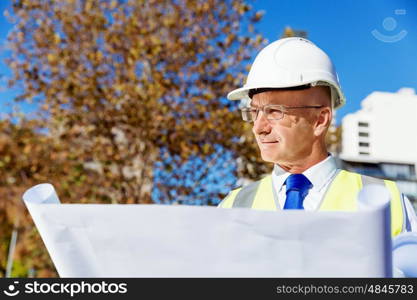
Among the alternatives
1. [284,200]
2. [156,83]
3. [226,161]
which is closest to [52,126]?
[156,83]

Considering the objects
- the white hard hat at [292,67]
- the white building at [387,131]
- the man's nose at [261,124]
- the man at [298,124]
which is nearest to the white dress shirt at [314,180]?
the man at [298,124]

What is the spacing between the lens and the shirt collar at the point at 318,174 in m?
2.23

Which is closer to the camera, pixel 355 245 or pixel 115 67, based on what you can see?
pixel 355 245

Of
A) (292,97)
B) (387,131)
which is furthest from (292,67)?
(387,131)

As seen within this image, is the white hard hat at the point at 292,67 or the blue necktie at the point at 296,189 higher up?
the white hard hat at the point at 292,67

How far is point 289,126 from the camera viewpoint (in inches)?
88.3

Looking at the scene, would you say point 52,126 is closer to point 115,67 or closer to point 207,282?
point 115,67

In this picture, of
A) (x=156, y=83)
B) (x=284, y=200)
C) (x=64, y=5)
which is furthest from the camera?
(x=64, y=5)

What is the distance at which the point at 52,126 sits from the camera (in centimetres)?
1018

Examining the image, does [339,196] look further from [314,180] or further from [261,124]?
[261,124]

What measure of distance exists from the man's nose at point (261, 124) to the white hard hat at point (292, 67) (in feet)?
0.39

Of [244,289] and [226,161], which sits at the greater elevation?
[244,289]

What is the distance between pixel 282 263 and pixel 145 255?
29cm

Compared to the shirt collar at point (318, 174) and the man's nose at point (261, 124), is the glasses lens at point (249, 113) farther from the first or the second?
the shirt collar at point (318, 174)
